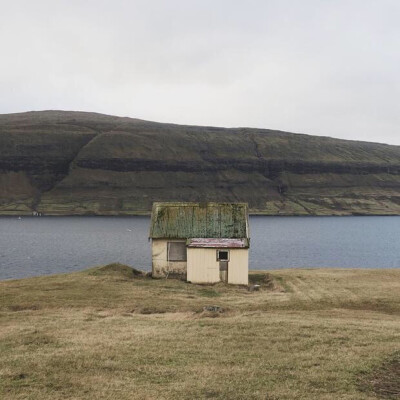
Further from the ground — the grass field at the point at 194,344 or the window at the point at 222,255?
the window at the point at 222,255

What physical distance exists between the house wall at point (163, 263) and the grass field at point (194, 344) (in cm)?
798

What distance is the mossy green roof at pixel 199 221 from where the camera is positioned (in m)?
49.5

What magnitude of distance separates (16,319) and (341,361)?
59.0 feet

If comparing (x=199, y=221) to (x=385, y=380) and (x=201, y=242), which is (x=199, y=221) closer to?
(x=201, y=242)

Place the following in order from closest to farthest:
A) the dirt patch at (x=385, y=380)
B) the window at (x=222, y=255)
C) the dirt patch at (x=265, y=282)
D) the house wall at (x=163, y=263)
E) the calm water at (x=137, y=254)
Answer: the dirt patch at (x=385, y=380), the dirt patch at (x=265, y=282), the window at (x=222, y=255), the house wall at (x=163, y=263), the calm water at (x=137, y=254)

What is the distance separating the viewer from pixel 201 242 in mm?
48188

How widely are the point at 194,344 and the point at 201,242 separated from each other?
25947 mm

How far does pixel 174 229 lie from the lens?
1975 inches

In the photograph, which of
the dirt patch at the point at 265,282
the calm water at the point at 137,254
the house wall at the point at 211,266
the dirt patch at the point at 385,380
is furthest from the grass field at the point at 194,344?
the calm water at the point at 137,254

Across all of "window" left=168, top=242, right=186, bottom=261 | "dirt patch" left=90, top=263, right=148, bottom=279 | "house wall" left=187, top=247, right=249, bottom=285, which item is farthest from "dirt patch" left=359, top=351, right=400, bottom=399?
"dirt patch" left=90, top=263, right=148, bottom=279

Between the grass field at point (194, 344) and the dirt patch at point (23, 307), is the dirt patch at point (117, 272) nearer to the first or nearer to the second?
the grass field at point (194, 344)

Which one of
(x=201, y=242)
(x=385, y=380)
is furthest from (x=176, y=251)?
(x=385, y=380)

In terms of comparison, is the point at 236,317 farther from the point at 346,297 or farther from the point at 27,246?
the point at 27,246

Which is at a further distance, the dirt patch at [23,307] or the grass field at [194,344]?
the dirt patch at [23,307]
